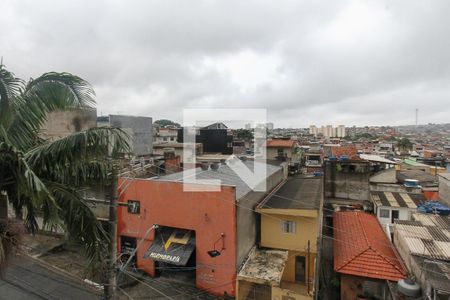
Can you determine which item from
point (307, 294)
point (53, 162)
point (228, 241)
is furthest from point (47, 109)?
point (307, 294)

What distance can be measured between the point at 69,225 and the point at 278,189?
667 inches

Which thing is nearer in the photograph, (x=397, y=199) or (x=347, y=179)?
(x=397, y=199)

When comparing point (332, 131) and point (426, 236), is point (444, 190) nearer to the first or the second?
point (426, 236)

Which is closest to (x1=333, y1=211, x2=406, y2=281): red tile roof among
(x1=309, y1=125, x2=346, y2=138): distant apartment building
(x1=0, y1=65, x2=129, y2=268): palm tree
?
(x1=0, y1=65, x2=129, y2=268): palm tree

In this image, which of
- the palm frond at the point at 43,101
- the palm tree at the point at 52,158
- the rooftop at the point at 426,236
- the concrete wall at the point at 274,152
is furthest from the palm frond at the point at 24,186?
the concrete wall at the point at 274,152

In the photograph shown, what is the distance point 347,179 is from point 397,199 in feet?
15.3

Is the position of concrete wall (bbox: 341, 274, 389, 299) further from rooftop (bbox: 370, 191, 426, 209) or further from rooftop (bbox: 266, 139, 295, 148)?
rooftop (bbox: 266, 139, 295, 148)

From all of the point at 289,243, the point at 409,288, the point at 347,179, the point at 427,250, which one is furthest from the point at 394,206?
the point at 409,288

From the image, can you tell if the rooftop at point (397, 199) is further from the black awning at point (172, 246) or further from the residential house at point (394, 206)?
the black awning at point (172, 246)

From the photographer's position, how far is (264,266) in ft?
43.5

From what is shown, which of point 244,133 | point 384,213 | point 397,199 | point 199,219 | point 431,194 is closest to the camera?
point 199,219

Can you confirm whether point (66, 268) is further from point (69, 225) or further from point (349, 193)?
point (349, 193)

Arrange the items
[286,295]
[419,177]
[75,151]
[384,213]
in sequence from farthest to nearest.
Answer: [419,177] → [384,213] → [286,295] → [75,151]

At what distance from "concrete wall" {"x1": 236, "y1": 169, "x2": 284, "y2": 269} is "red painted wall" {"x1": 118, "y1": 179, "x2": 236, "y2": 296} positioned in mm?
445
